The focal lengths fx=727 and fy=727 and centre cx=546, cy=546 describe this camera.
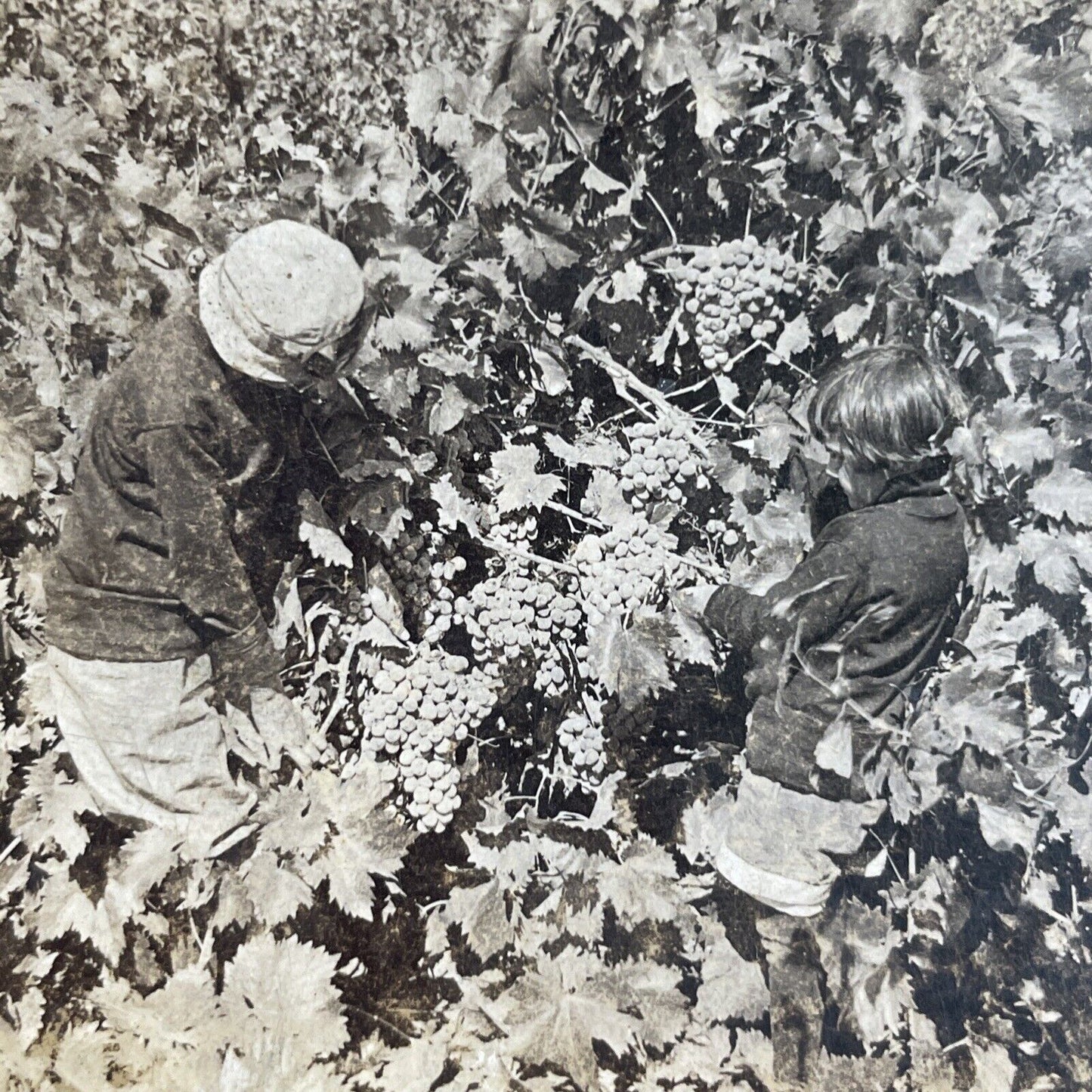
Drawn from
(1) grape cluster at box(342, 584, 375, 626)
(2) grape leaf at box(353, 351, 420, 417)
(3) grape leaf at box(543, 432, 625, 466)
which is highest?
(2) grape leaf at box(353, 351, 420, 417)

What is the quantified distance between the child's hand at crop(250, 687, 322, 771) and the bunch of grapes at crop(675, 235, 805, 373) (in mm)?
729

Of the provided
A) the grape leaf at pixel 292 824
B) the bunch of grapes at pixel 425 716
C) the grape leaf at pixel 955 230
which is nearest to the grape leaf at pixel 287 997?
the grape leaf at pixel 292 824

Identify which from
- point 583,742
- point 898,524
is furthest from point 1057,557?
point 583,742

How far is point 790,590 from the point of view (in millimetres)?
964

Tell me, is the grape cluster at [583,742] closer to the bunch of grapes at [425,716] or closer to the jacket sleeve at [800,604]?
the bunch of grapes at [425,716]

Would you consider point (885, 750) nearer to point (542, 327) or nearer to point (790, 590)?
point (790, 590)

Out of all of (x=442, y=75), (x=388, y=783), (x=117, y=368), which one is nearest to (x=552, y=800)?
(x=388, y=783)

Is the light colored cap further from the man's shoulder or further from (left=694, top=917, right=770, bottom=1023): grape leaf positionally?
(left=694, top=917, right=770, bottom=1023): grape leaf

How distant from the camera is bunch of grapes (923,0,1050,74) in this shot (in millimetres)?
921

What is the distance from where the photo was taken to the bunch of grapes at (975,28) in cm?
92

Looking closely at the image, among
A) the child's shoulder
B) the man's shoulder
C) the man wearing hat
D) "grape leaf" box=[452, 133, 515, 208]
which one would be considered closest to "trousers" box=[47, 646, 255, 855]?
the man wearing hat

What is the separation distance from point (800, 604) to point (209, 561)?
0.78m

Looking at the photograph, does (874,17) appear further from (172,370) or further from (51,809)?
(51,809)

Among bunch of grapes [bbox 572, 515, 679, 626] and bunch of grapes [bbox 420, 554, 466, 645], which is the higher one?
bunch of grapes [bbox 572, 515, 679, 626]
